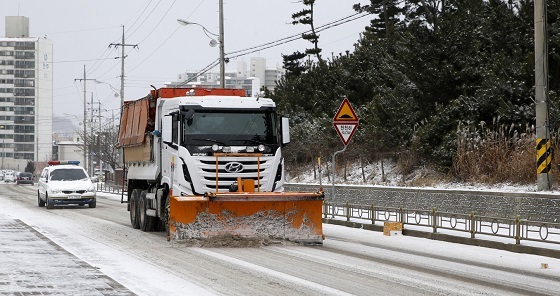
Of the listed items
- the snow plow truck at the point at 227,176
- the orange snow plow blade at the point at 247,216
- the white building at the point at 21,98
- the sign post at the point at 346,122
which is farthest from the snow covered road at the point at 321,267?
the white building at the point at 21,98

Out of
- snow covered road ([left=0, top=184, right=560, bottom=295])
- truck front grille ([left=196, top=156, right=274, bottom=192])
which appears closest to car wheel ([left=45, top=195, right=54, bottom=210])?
snow covered road ([left=0, top=184, right=560, bottom=295])

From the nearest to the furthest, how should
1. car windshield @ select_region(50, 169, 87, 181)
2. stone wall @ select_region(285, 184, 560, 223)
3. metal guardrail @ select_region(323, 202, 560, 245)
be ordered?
metal guardrail @ select_region(323, 202, 560, 245), stone wall @ select_region(285, 184, 560, 223), car windshield @ select_region(50, 169, 87, 181)

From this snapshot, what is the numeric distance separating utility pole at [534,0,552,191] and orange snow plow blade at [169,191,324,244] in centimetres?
691

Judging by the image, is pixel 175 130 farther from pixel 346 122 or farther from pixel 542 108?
pixel 542 108

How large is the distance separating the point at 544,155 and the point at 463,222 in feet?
10.6

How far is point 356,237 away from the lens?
20062 millimetres

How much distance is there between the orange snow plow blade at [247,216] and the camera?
16.9 meters

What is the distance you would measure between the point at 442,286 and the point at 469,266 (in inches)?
112

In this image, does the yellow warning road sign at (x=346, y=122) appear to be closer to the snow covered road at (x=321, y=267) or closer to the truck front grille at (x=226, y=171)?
the snow covered road at (x=321, y=267)

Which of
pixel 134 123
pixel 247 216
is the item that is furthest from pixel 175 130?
pixel 134 123

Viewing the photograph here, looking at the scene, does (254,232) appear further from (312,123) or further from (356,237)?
(312,123)

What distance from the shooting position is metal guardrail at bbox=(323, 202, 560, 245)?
656 inches

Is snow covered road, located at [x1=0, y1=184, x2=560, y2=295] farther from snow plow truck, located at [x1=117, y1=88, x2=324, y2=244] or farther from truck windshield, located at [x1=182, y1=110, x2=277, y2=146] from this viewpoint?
truck windshield, located at [x1=182, y1=110, x2=277, y2=146]

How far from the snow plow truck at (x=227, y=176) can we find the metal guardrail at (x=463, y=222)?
143 inches
